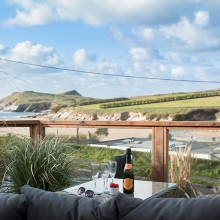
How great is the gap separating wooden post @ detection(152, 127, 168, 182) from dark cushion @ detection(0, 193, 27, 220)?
9.41 ft

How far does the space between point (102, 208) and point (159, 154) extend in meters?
2.95

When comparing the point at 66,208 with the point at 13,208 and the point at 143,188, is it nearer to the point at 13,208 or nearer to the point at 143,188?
the point at 13,208

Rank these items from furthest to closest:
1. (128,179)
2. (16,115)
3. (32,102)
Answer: (32,102) < (16,115) < (128,179)

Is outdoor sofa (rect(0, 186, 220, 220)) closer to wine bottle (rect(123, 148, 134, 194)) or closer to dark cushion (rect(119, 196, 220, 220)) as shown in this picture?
dark cushion (rect(119, 196, 220, 220))

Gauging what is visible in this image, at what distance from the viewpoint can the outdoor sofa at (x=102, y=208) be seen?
60.3 inches

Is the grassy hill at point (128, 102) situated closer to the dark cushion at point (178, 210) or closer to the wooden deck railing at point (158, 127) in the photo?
the wooden deck railing at point (158, 127)

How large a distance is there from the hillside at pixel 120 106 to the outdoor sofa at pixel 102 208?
373cm

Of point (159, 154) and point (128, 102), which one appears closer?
point (159, 154)

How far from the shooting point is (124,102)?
8.43 m

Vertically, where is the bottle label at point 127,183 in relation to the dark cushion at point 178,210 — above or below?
below

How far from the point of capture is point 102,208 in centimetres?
165

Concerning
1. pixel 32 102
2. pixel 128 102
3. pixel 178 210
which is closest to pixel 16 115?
pixel 32 102

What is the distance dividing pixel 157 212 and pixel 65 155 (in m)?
2.66

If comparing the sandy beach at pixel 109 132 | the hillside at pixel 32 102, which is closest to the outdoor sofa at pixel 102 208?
the sandy beach at pixel 109 132
